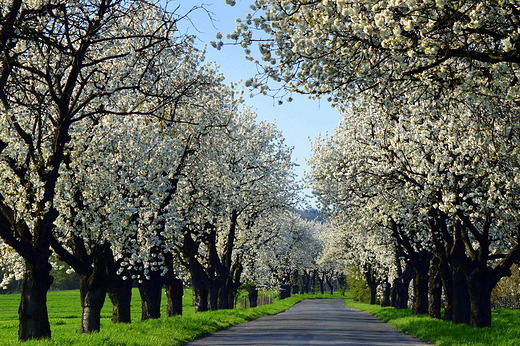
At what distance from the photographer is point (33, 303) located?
14641 mm

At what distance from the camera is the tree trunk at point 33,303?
14547 millimetres

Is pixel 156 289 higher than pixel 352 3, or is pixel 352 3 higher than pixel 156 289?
pixel 352 3

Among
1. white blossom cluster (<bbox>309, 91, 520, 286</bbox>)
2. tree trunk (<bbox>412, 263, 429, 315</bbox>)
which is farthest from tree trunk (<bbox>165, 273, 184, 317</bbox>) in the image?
tree trunk (<bbox>412, 263, 429, 315</bbox>)

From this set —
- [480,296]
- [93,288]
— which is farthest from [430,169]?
[93,288]

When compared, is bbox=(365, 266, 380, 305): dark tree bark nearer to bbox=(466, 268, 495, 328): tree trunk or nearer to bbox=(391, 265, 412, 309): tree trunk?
bbox=(391, 265, 412, 309): tree trunk

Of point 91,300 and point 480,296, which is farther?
point 480,296

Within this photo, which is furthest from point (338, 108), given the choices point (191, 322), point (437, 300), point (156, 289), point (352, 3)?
point (437, 300)

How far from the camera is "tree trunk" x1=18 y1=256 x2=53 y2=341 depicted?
14547 mm

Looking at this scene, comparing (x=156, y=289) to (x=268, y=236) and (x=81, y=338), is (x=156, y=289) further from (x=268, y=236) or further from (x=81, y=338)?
(x=268, y=236)

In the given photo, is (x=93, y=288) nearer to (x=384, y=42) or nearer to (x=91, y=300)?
(x=91, y=300)

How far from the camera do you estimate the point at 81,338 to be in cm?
1491

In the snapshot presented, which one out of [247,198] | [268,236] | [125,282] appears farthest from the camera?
[268,236]

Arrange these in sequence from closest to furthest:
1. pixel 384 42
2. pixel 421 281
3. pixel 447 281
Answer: pixel 384 42 < pixel 447 281 < pixel 421 281

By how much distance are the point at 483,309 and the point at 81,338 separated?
1563 cm
